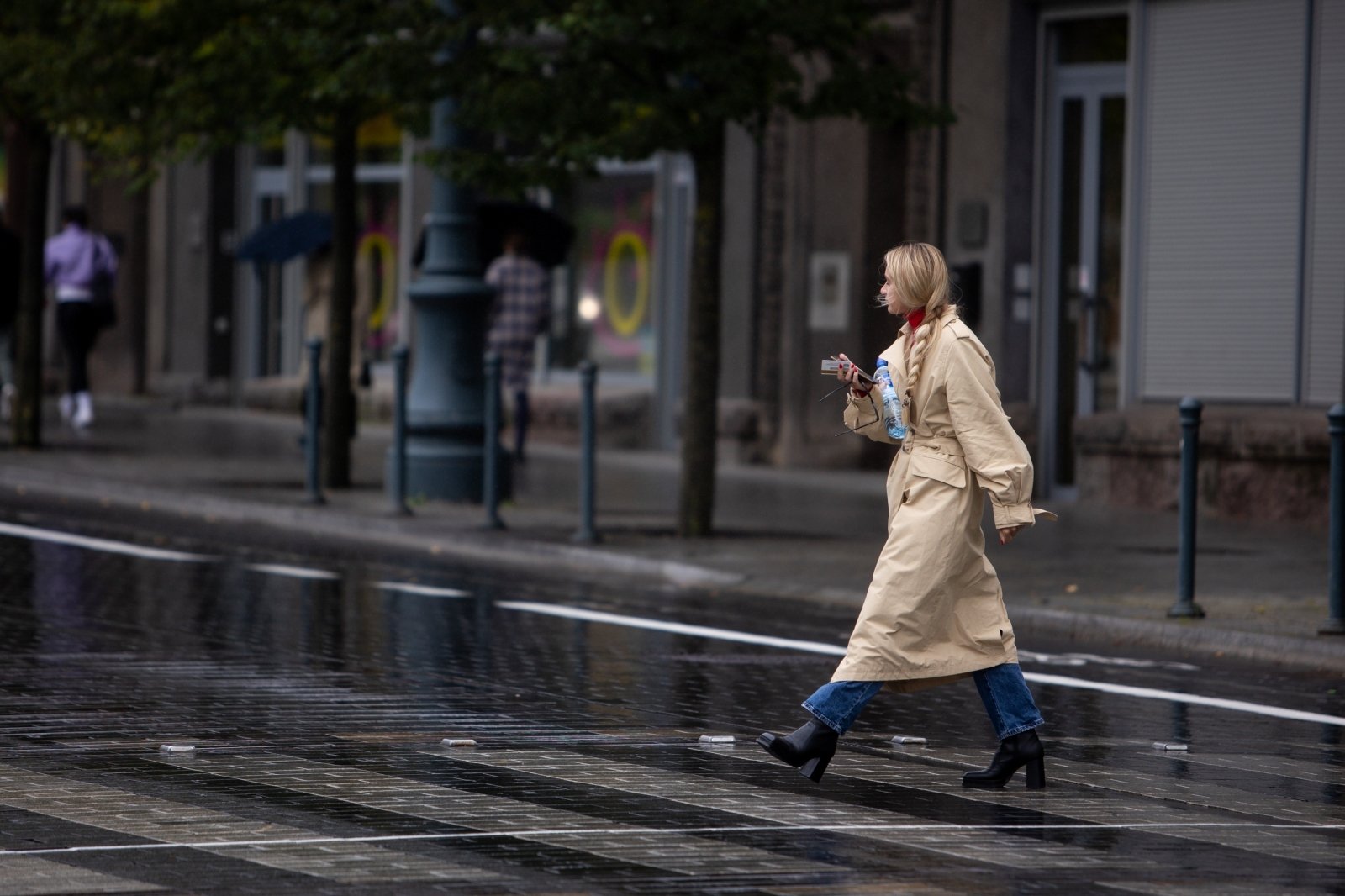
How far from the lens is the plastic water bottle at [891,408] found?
655 centimetres

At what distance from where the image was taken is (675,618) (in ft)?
35.4

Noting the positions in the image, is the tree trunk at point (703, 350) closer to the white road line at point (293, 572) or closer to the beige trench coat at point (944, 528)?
the white road line at point (293, 572)

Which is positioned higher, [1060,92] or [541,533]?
[1060,92]

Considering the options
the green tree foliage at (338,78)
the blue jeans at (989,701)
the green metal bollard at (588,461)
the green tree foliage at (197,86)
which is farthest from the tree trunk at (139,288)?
the blue jeans at (989,701)

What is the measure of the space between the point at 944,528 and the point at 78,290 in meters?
17.4

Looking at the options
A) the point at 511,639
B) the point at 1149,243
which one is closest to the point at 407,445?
the point at 1149,243

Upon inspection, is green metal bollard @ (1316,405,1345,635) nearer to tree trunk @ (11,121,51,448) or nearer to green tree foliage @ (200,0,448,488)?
green tree foliage @ (200,0,448,488)

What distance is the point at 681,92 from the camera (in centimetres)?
1331

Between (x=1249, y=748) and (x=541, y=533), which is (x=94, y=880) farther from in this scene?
(x=541, y=533)

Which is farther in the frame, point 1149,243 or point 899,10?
point 899,10

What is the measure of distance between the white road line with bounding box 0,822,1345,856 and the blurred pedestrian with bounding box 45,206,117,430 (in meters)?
17.6

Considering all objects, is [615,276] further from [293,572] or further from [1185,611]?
[1185,611]

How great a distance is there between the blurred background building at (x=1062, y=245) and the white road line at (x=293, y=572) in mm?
3749

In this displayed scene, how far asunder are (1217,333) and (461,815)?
1170cm
